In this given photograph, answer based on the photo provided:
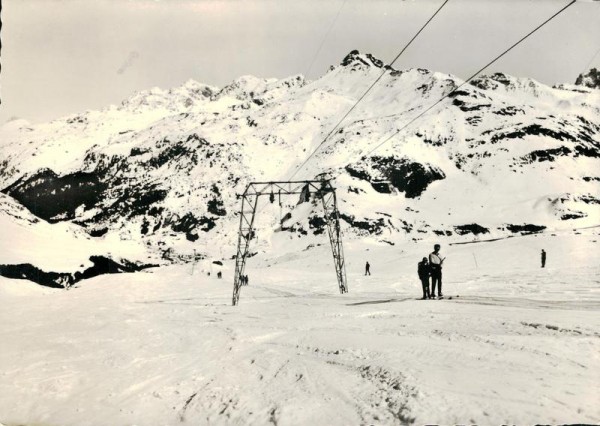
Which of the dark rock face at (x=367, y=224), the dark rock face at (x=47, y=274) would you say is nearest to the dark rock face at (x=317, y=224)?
the dark rock face at (x=367, y=224)

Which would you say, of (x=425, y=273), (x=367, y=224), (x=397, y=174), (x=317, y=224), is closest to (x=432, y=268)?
(x=425, y=273)

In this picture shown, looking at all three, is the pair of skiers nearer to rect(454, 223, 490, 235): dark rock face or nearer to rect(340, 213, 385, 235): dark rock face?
rect(454, 223, 490, 235): dark rock face

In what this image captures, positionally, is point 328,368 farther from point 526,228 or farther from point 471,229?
point 526,228

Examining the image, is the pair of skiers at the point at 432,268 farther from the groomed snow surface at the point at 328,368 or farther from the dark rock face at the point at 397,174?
the dark rock face at the point at 397,174

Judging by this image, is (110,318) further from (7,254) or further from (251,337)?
(7,254)

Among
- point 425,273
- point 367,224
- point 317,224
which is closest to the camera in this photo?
point 425,273

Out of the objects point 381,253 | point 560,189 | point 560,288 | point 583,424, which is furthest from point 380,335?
point 560,189

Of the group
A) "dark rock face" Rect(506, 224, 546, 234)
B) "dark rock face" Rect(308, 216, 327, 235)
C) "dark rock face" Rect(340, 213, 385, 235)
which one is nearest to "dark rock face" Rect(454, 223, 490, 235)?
"dark rock face" Rect(506, 224, 546, 234)

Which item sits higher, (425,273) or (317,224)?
(317,224)
